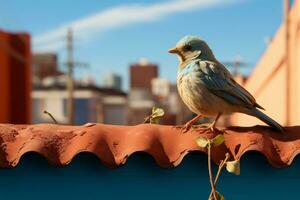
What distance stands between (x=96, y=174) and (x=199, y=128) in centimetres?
57

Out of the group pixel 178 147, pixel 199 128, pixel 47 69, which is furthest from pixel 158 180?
pixel 47 69

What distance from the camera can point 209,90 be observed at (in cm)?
306

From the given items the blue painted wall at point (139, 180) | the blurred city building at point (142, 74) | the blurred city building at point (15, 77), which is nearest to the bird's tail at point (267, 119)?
the blue painted wall at point (139, 180)

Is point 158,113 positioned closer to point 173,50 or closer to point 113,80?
point 173,50

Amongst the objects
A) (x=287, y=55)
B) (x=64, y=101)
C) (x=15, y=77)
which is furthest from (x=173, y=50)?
(x=64, y=101)

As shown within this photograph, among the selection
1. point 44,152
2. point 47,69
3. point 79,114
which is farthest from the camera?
point 47,69

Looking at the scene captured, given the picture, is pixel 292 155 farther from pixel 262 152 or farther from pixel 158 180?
pixel 158 180

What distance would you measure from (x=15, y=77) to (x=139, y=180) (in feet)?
64.4

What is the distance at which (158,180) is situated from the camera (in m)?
2.84

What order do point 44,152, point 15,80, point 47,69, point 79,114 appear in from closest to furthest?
point 44,152, point 15,80, point 79,114, point 47,69

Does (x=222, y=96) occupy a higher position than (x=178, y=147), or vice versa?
(x=222, y=96)

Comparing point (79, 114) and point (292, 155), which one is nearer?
point (292, 155)

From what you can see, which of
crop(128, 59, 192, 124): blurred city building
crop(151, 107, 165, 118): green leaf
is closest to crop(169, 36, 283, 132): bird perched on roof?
crop(151, 107, 165, 118): green leaf

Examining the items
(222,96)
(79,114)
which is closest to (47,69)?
(79,114)
